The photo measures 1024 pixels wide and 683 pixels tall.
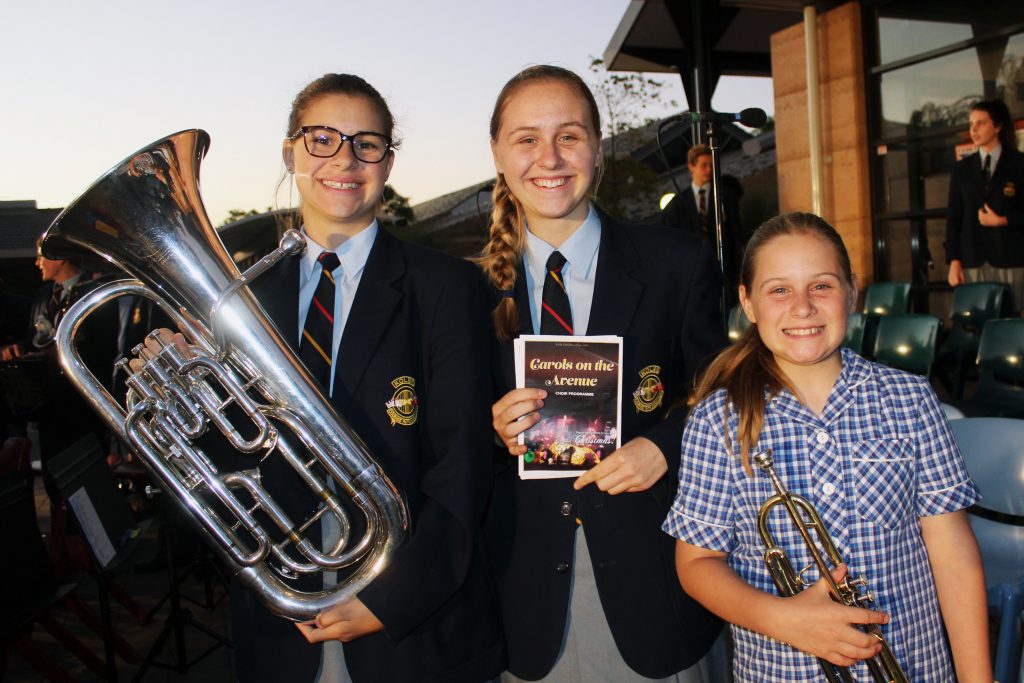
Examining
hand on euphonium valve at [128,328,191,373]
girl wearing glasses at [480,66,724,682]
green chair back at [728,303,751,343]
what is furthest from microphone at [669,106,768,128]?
hand on euphonium valve at [128,328,191,373]

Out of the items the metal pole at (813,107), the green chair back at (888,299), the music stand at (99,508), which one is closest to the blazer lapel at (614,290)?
the music stand at (99,508)

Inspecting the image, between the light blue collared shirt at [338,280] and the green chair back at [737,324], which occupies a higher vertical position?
the light blue collared shirt at [338,280]

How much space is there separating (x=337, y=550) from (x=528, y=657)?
482mm

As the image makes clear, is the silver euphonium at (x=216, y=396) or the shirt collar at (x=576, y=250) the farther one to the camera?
the shirt collar at (x=576, y=250)

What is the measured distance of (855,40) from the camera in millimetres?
9609

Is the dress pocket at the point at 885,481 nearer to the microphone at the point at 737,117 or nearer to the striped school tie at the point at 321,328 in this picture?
the striped school tie at the point at 321,328

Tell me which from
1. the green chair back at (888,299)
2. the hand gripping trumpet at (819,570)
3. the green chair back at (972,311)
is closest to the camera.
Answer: the hand gripping trumpet at (819,570)

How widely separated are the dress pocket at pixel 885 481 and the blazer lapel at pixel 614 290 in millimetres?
579

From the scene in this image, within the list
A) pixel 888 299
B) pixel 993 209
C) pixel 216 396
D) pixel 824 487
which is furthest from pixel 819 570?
pixel 888 299

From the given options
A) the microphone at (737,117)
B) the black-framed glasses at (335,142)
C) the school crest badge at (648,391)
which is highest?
the microphone at (737,117)

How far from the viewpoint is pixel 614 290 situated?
198 centimetres

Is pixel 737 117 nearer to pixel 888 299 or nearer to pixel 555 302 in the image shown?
pixel 888 299

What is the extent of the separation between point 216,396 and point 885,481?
1.45 m

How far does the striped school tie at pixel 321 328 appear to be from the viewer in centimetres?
189
